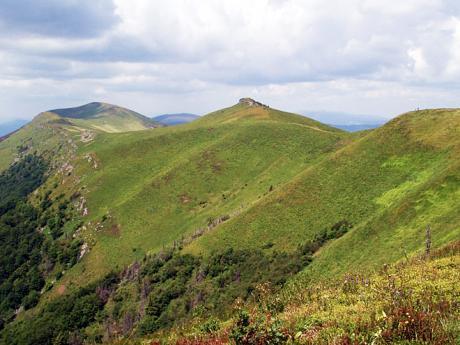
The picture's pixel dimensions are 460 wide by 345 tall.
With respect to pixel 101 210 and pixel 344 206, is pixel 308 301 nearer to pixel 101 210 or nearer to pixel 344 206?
A: pixel 344 206

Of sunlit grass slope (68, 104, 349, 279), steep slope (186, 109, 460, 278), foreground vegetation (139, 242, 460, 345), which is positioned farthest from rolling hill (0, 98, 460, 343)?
foreground vegetation (139, 242, 460, 345)

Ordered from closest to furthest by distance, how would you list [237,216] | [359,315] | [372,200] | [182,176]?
[359,315], [372,200], [237,216], [182,176]

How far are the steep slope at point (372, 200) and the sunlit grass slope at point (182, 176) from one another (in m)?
10.6

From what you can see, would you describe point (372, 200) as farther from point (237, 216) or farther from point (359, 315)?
point (359, 315)

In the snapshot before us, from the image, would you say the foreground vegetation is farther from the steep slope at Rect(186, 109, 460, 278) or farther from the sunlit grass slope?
the sunlit grass slope

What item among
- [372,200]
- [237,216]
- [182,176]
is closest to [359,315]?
[372,200]

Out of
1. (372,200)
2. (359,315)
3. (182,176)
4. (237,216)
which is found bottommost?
(237,216)

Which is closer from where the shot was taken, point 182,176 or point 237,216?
point 237,216

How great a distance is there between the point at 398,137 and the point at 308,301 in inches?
3036

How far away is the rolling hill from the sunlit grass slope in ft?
1.47

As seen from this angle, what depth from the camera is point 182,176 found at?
124 m

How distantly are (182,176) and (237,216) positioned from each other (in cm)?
4270

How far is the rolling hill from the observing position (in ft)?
178

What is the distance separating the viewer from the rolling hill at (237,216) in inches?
2140
